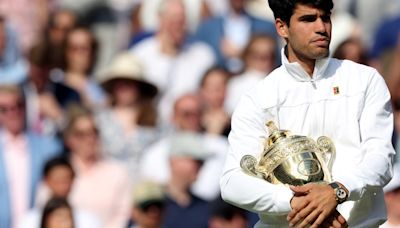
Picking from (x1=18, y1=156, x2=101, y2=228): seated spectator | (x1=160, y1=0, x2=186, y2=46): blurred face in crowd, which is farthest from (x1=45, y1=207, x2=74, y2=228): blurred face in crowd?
(x1=160, y1=0, x2=186, y2=46): blurred face in crowd

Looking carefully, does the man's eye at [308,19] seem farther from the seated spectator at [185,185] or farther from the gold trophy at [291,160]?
the seated spectator at [185,185]

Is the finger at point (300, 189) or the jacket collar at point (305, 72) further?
the jacket collar at point (305, 72)

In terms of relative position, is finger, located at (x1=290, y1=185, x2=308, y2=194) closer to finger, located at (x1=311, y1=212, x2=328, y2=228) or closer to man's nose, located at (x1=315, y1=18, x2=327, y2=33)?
finger, located at (x1=311, y1=212, x2=328, y2=228)

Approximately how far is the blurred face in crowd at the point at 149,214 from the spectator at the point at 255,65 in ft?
4.78

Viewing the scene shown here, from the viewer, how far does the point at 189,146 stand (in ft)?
35.4

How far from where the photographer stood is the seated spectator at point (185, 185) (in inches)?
399

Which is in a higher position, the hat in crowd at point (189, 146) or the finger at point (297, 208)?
the finger at point (297, 208)

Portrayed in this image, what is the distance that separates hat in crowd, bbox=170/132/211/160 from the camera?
10695mm

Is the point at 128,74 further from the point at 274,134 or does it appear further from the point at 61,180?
the point at 274,134

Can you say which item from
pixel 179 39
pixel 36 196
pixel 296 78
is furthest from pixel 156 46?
pixel 296 78

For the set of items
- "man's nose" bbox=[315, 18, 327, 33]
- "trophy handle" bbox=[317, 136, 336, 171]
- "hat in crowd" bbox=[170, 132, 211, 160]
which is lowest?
"hat in crowd" bbox=[170, 132, 211, 160]

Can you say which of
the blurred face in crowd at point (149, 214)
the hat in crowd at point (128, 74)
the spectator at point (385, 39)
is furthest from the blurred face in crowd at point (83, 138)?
the spectator at point (385, 39)

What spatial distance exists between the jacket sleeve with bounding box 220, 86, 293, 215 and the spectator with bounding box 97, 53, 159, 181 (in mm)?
5286

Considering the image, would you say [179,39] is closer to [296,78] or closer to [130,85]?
[130,85]
